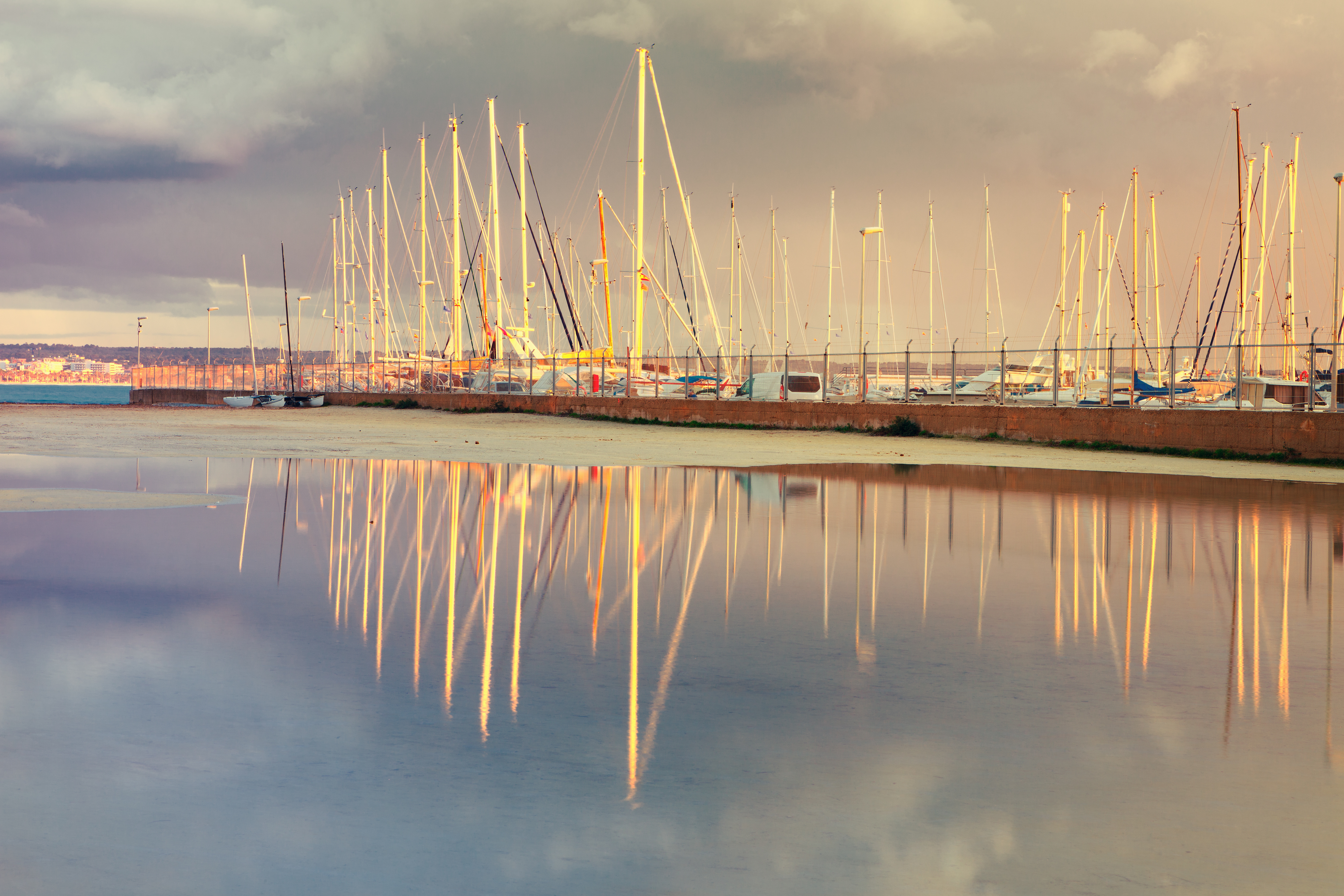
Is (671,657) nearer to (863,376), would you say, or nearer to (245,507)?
(245,507)

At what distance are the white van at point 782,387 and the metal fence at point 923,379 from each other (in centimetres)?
4

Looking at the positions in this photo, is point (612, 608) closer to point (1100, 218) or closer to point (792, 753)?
point (792, 753)

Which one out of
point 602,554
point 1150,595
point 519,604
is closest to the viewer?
point 519,604

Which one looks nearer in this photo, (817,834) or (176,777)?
(817,834)

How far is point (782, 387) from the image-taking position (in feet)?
131

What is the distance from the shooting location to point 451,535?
35.9ft

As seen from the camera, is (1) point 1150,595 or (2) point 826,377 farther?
(2) point 826,377

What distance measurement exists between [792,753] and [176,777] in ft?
7.59

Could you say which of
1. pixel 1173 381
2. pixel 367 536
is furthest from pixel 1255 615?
pixel 1173 381

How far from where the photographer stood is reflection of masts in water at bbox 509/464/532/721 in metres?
5.49

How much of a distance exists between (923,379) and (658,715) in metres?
38.6

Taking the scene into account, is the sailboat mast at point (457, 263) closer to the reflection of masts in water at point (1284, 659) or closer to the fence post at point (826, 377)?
the fence post at point (826, 377)

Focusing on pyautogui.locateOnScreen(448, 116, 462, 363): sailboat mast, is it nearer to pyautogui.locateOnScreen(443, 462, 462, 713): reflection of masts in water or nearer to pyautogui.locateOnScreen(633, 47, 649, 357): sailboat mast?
pyautogui.locateOnScreen(633, 47, 649, 357): sailboat mast

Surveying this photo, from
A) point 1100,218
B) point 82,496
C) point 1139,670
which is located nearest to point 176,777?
point 1139,670
